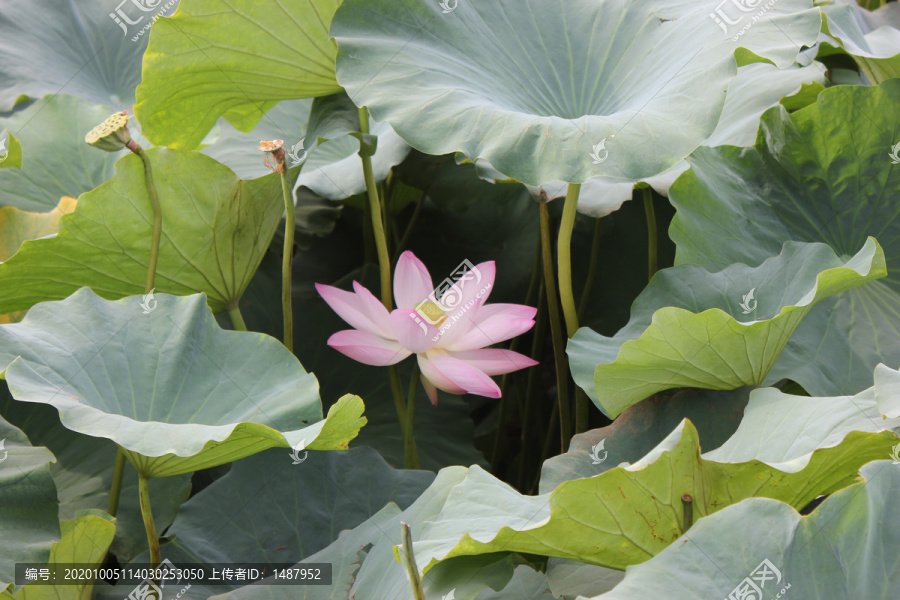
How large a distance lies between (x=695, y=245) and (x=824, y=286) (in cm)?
21

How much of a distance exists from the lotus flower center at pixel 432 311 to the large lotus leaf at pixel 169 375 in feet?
0.57

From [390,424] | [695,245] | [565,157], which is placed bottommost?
[390,424]

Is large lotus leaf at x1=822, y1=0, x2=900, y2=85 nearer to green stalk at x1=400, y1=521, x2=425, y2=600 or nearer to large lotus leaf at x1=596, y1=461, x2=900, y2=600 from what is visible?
large lotus leaf at x1=596, y1=461, x2=900, y2=600

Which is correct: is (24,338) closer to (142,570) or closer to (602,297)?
(142,570)

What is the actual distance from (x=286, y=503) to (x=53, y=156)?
28.6 inches

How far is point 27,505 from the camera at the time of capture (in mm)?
731

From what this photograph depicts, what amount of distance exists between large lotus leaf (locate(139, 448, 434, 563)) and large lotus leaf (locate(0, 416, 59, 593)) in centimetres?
16

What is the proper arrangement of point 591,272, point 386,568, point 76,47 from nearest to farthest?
point 386,568
point 591,272
point 76,47

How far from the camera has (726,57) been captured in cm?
75

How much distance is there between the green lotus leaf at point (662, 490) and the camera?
21.5 inches

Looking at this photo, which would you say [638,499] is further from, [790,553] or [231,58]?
[231,58]

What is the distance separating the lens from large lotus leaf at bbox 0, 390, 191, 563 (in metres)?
0.91

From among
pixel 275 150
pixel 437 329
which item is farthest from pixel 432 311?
pixel 275 150

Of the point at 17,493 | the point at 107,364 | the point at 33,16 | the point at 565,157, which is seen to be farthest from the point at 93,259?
the point at 33,16
